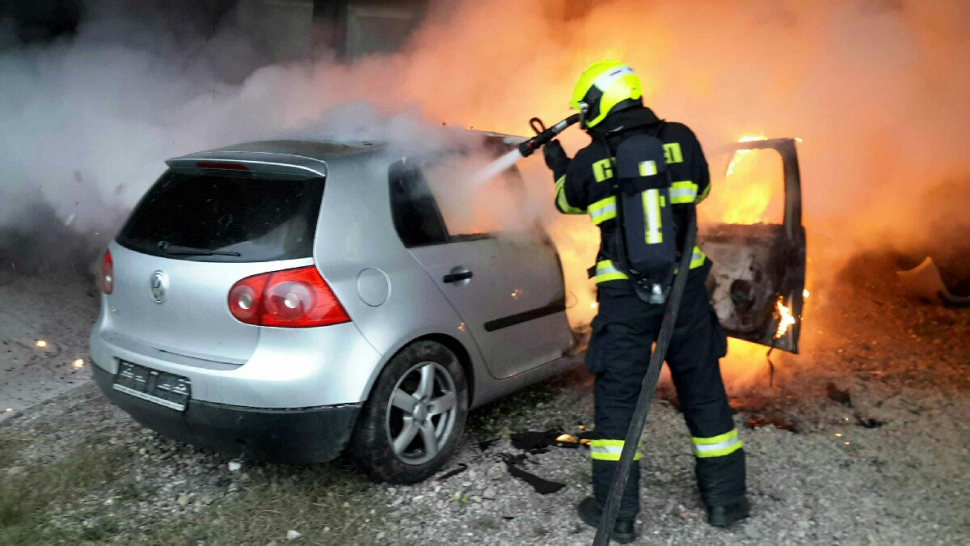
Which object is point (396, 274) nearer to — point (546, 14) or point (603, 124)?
point (603, 124)

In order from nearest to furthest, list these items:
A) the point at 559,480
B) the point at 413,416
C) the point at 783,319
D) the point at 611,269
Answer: the point at 611,269 → the point at 413,416 → the point at 559,480 → the point at 783,319

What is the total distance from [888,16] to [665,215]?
5.27 m

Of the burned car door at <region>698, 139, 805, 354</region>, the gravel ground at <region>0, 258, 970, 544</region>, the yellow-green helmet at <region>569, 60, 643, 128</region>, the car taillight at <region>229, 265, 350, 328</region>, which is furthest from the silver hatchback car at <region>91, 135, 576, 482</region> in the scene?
the burned car door at <region>698, 139, 805, 354</region>

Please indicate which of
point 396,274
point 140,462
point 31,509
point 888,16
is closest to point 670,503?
point 396,274

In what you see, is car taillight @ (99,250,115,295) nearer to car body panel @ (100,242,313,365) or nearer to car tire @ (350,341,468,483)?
car body panel @ (100,242,313,365)

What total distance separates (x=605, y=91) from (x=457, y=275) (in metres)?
1.10

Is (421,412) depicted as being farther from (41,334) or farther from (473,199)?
(41,334)

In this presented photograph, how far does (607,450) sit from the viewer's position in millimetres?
3219

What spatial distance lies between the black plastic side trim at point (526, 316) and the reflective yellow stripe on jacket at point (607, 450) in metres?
0.85

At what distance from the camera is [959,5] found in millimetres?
6887

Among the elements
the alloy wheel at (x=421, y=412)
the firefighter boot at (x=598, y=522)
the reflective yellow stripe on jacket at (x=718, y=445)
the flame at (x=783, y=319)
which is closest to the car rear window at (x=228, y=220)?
the alloy wheel at (x=421, y=412)

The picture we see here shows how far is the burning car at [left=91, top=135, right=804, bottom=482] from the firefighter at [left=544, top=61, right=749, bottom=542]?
2.34ft

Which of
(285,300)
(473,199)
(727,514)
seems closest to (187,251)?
(285,300)

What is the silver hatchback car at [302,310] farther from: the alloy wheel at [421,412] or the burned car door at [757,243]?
the burned car door at [757,243]
